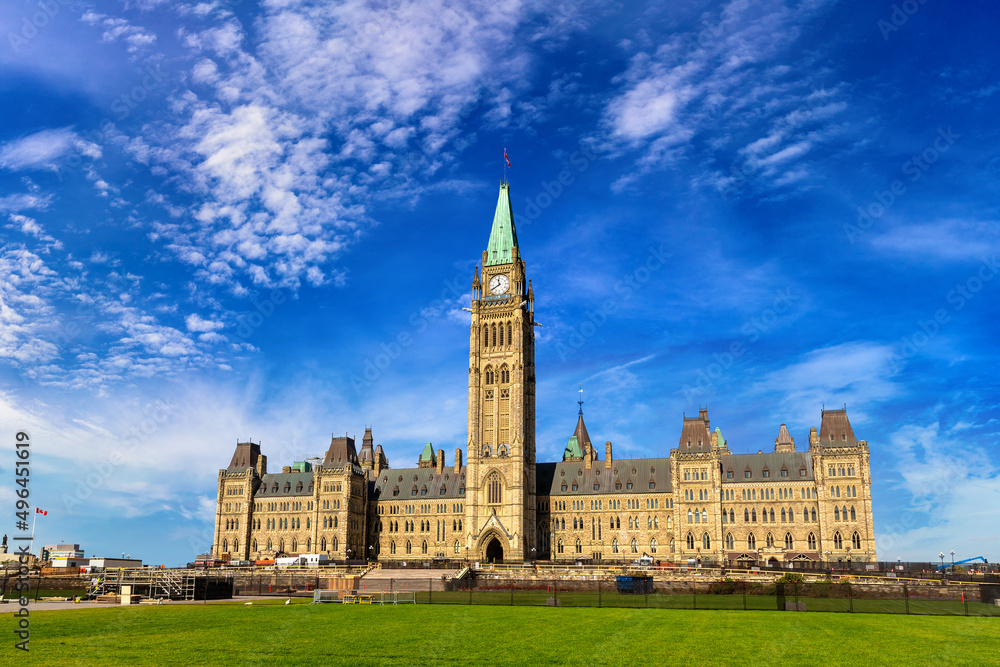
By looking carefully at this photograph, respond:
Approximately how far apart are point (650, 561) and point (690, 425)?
2132 centimetres

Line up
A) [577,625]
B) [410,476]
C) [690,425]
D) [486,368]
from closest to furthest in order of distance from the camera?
[577,625]
[690,425]
[486,368]
[410,476]

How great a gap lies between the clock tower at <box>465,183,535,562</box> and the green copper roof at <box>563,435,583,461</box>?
2069 centimetres

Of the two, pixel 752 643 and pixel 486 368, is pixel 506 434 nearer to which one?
pixel 486 368

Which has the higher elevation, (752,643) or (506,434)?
(506,434)

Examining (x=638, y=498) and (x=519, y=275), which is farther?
(x=519, y=275)

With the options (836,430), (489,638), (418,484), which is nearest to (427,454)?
(418,484)

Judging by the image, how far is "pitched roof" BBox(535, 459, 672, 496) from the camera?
375ft

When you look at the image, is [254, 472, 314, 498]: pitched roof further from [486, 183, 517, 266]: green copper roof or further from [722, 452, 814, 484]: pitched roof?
[722, 452, 814, 484]: pitched roof

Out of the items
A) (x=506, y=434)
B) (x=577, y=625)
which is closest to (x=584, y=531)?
(x=506, y=434)

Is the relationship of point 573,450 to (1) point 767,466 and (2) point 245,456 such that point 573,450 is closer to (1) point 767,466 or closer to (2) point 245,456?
(1) point 767,466

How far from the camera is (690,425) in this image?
365 ft

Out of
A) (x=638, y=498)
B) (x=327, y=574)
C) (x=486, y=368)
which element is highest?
(x=486, y=368)

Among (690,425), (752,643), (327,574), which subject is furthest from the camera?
(690,425)

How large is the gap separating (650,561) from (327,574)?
130 feet
